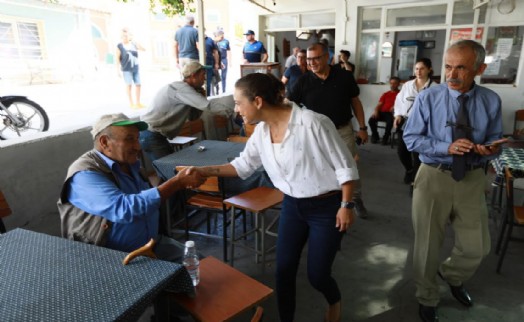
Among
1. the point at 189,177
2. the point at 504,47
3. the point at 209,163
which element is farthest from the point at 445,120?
the point at 504,47

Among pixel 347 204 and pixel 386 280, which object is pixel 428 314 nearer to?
pixel 386 280

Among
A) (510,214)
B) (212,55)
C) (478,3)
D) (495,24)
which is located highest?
(478,3)

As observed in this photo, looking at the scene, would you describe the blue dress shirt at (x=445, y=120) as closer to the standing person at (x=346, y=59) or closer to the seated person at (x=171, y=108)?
the seated person at (x=171, y=108)

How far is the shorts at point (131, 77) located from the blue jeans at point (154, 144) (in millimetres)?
4135

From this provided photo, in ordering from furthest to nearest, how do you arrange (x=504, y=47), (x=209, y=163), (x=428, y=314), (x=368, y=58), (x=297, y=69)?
(x=368, y=58) < (x=504, y=47) < (x=297, y=69) < (x=209, y=163) < (x=428, y=314)

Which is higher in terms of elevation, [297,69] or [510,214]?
[297,69]

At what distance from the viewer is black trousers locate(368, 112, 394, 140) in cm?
729

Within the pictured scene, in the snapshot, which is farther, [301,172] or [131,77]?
[131,77]

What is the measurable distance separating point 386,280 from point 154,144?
252 centimetres

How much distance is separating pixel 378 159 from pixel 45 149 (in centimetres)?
512

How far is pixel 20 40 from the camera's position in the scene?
1146 centimetres

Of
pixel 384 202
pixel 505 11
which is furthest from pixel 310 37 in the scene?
pixel 384 202

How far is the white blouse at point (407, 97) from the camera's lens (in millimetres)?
4641

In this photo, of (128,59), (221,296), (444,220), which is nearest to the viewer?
(221,296)
